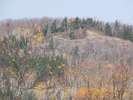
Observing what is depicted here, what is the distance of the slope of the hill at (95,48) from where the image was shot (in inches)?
1482

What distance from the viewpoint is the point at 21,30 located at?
418 cm

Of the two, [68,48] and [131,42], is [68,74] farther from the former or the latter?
[131,42]

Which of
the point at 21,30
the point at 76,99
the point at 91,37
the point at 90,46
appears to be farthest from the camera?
the point at 91,37

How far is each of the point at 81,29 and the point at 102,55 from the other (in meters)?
16.8

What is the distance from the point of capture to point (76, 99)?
18484mm

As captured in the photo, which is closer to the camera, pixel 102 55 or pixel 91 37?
pixel 102 55

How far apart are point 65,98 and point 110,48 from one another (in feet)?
82.7

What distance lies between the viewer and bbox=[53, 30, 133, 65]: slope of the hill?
37631mm

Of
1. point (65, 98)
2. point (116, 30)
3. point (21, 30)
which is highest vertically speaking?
point (21, 30)

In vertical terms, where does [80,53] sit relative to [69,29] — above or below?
below

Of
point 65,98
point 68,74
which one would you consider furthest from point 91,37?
point 65,98

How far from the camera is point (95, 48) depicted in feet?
137

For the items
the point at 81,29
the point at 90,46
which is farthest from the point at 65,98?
the point at 81,29

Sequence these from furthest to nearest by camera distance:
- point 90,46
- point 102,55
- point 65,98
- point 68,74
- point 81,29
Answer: point 81,29 → point 90,46 → point 102,55 → point 68,74 → point 65,98
